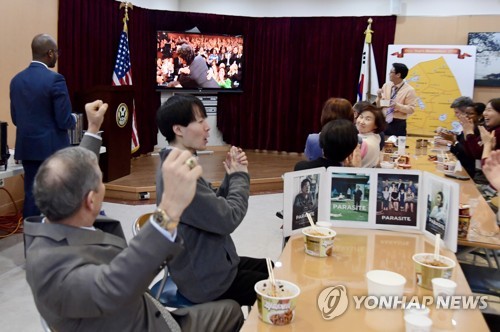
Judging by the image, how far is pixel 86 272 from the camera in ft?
3.83

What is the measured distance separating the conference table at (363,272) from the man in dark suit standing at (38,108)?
7.55 feet

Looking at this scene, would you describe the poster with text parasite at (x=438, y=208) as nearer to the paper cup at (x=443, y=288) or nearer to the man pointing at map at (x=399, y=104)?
the paper cup at (x=443, y=288)

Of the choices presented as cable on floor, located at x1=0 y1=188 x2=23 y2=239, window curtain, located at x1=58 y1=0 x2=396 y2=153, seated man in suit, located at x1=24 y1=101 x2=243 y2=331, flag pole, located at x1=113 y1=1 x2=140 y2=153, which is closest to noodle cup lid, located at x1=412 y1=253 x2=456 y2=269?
seated man in suit, located at x1=24 y1=101 x2=243 y2=331

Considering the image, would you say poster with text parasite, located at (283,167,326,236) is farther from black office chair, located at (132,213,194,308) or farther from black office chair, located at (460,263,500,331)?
black office chair, located at (460,263,500,331)

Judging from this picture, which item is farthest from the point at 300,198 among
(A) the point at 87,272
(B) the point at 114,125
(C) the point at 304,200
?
(B) the point at 114,125

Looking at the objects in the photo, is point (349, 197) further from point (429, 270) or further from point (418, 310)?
point (418, 310)

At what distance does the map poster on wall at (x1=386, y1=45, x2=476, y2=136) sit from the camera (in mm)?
6848

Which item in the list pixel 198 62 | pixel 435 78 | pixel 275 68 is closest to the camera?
pixel 435 78

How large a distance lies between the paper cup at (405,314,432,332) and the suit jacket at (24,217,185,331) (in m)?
0.65

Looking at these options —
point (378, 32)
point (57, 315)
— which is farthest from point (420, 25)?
point (57, 315)

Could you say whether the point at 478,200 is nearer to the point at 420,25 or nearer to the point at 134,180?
the point at 134,180

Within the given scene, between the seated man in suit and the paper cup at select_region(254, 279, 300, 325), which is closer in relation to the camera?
the seated man in suit

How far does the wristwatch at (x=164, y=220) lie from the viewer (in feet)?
3.78

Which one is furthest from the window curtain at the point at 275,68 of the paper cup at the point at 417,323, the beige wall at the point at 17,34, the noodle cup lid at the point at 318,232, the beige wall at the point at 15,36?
the paper cup at the point at 417,323
